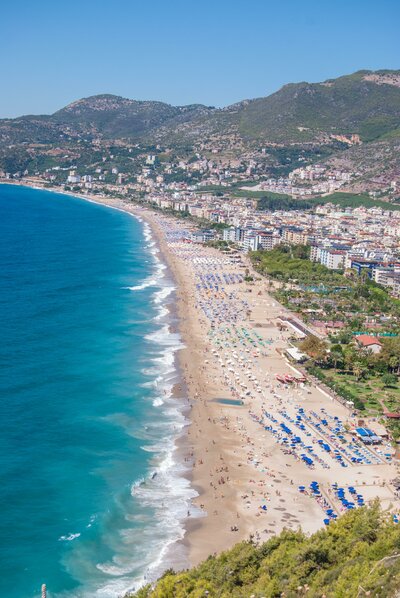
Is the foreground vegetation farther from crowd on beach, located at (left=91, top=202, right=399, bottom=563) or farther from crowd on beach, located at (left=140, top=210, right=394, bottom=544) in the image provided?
crowd on beach, located at (left=140, top=210, right=394, bottom=544)

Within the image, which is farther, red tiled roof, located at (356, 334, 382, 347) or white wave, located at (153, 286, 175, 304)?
white wave, located at (153, 286, 175, 304)

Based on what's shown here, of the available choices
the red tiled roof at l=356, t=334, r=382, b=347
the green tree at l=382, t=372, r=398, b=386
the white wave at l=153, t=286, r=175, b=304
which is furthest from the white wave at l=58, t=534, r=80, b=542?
the white wave at l=153, t=286, r=175, b=304

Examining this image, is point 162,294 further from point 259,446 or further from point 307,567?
point 307,567

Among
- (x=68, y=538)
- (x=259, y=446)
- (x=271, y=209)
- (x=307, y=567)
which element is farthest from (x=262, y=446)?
(x=271, y=209)

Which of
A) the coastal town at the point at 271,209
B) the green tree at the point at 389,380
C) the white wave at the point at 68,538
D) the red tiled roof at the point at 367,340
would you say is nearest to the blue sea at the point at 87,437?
the white wave at the point at 68,538

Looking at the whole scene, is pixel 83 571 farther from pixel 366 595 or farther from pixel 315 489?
pixel 366 595

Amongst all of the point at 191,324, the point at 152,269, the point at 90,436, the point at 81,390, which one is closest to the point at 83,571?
the point at 90,436

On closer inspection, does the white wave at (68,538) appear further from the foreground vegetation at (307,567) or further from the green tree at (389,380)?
the green tree at (389,380)
